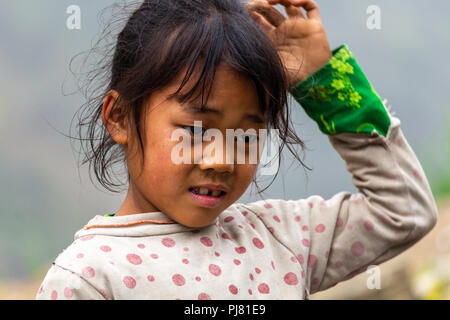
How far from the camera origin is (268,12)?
1.47 meters

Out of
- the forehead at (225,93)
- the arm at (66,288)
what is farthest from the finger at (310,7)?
the arm at (66,288)

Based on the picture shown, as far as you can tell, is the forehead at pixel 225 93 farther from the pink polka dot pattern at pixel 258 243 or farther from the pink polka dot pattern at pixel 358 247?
the pink polka dot pattern at pixel 358 247

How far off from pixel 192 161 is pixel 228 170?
0.07 m

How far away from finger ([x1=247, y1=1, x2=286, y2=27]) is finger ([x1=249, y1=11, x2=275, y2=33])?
0.01 metres

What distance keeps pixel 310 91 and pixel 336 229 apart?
1.03 feet

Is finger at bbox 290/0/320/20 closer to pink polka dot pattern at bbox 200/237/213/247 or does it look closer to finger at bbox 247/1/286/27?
finger at bbox 247/1/286/27

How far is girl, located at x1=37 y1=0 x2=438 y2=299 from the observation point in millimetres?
1186

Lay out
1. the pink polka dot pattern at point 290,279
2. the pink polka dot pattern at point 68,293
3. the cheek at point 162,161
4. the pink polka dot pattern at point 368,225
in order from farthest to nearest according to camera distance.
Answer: the pink polka dot pattern at point 368,225 → the pink polka dot pattern at point 290,279 → the cheek at point 162,161 → the pink polka dot pattern at point 68,293

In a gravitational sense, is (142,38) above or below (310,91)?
above

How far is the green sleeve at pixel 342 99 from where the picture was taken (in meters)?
1.41

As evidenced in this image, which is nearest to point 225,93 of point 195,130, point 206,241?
point 195,130
